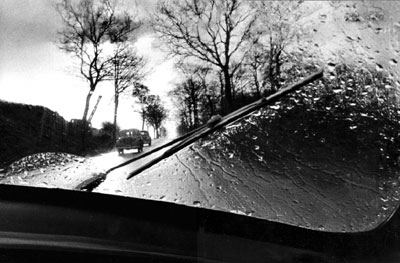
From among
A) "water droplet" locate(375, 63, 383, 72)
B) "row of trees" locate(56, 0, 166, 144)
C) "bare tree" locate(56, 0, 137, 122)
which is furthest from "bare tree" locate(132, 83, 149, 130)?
"water droplet" locate(375, 63, 383, 72)

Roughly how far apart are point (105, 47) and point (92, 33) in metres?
0.07

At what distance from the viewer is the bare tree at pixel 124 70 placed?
1612 mm

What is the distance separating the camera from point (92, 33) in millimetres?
1593

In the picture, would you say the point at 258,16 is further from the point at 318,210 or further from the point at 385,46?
the point at 318,210

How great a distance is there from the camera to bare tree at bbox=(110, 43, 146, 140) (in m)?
1.61

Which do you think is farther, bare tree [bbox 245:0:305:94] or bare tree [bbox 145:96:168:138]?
bare tree [bbox 145:96:168:138]

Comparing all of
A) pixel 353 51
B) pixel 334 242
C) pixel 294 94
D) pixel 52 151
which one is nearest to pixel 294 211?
pixel 334 242

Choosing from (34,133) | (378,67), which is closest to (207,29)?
(378,67)

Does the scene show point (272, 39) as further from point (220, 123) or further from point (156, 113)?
point (156, 113)

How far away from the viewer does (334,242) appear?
1575mm

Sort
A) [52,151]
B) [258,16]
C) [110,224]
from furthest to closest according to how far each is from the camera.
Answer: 1. [110,224]
2. [52,151]
3. [258,16]

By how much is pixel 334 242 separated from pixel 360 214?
15 cm

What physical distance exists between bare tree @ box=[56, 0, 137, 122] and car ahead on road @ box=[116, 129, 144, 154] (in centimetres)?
16

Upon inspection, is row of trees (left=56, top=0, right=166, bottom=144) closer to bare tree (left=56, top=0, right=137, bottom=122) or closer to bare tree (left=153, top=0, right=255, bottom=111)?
bare tree (left=56, top=0, right=137, bottom=122)
